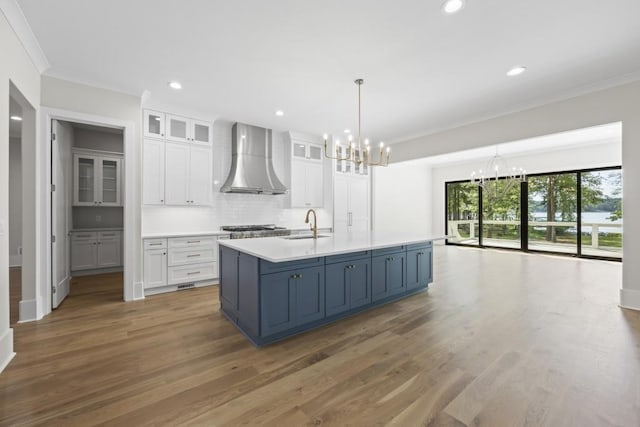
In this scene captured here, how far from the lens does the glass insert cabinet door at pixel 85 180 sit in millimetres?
5156

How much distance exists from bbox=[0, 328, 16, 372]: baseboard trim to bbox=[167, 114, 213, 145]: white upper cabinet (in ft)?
9.76

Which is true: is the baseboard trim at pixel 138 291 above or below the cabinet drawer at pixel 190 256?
below

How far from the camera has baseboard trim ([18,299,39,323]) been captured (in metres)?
2.99

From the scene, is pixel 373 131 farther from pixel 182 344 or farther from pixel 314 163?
pixel 182 344

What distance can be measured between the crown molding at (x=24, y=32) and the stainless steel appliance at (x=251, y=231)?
114 inches

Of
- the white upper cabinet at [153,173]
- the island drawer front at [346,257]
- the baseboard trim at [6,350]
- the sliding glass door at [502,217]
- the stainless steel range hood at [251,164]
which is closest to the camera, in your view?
the baseboard trim at [6,350]

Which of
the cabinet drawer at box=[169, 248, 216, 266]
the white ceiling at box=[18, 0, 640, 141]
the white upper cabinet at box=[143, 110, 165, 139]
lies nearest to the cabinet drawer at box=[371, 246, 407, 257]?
the white ceiling at box=[18, 0, 640, 141]

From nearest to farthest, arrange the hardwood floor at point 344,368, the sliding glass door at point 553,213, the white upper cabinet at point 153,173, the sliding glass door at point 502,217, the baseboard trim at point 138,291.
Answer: the hardwood floor at point 344,368 → the baseboard trim at point 138,291 → the white upper cabinet at point 153,173 → the sliding glass door at point 553,213 → the sliding glass door at point 502,217

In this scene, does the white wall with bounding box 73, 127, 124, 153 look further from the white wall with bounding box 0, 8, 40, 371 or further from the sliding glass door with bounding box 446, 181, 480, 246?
the sliding glass door with bounding box 446, 181, 480, 246

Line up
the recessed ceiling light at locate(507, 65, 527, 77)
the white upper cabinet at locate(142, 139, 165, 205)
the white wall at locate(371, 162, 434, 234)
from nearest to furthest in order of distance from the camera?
the recessed ceiling light at locate(507, 65, 527, 77) < the white upper cabinet at locate(142, 139, 165, 205) < the white wall at locate(371, 162, 434, 234)

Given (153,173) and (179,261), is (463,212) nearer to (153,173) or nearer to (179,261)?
(179,261)

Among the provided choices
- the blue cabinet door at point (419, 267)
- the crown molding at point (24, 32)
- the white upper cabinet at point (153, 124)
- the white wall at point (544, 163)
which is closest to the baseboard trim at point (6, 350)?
the crown molding at point (24, 32)

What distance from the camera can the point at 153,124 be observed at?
4188mm

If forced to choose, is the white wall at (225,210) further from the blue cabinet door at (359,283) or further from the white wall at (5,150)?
the blue cabinet door at (359,283)
